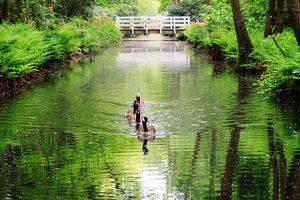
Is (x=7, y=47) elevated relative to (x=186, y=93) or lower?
elevated

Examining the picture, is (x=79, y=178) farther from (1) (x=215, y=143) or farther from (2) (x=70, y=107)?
(2) (x=70, y=107)

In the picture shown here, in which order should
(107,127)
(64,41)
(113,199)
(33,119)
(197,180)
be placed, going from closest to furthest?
(113,199)
(197,180)
(107,127)
(33,119)
(64,41)

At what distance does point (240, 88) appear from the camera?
61.2 feet

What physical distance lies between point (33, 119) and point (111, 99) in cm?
372

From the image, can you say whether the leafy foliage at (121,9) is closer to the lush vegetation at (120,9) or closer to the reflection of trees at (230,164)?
the lush vegetation at (120,9)

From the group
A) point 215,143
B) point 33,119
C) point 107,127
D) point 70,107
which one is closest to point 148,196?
point 215,143

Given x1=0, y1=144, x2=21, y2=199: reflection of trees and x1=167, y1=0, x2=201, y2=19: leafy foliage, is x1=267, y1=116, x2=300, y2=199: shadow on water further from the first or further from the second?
x1=167, y1=0, x2=201, y2=19: leafy foliage

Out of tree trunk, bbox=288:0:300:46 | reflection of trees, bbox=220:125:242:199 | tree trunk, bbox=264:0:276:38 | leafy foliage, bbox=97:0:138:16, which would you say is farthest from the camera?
leafy foliage, bbox=97:0:138:16

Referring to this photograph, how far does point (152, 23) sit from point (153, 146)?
55.9 m

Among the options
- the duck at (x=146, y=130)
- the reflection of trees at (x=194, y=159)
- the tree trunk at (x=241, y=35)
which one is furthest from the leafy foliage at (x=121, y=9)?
the reflection of trees at (x=194, y=159)

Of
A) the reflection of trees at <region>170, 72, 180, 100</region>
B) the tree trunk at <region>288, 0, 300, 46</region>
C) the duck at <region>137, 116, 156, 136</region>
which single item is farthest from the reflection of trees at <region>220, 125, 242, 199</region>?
the reflection of trees at <region>170, 72, 180, 100</region>

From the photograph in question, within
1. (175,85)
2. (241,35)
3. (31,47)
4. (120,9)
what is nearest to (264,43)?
(175,85)

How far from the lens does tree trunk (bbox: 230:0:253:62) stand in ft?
75.1

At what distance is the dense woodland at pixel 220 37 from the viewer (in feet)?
52.4
